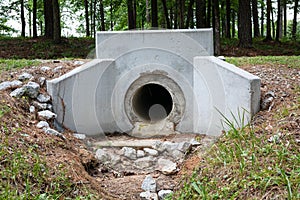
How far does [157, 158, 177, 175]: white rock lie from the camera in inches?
205

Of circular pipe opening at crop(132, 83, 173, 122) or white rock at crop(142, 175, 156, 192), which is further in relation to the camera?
circular pipe opening at crop(132, 83, 173, 122)

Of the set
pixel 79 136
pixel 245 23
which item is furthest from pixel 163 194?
pixel 245 23

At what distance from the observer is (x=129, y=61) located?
7.72 metres

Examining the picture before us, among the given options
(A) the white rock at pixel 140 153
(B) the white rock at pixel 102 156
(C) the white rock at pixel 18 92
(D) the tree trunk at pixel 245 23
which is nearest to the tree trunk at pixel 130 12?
(D) the tree trunk at pixel 245 23

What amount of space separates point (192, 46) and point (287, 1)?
1611 cm

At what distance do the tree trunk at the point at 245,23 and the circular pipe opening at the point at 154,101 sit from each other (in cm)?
493

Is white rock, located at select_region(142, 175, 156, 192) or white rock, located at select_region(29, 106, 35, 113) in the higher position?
white rock, located at select_region(29, 106, 35, 113)

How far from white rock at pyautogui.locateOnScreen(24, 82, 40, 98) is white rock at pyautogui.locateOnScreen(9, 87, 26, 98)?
0.21ft

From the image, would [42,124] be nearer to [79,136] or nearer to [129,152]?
[79,136]

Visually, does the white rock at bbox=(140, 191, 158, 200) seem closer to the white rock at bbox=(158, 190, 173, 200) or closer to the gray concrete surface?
the white rock at bbox=(158, 190, 173, 200)

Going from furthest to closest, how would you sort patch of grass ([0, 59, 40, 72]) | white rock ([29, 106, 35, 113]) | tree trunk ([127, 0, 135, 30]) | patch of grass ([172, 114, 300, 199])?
tree trunk ([127, 0, 135, 30]), patch of grass ([0, 59, 40, 72]), white rock ([29, 106, 35, 113]), patch of grass ([172, 114, 300, 199])

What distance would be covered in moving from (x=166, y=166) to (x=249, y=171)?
6.03ft

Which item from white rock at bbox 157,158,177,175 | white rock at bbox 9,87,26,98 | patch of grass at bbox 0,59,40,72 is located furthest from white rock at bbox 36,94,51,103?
white rock at bbox 157,158,177,175

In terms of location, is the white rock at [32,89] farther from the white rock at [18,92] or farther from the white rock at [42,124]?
the white rock at [42,124]
